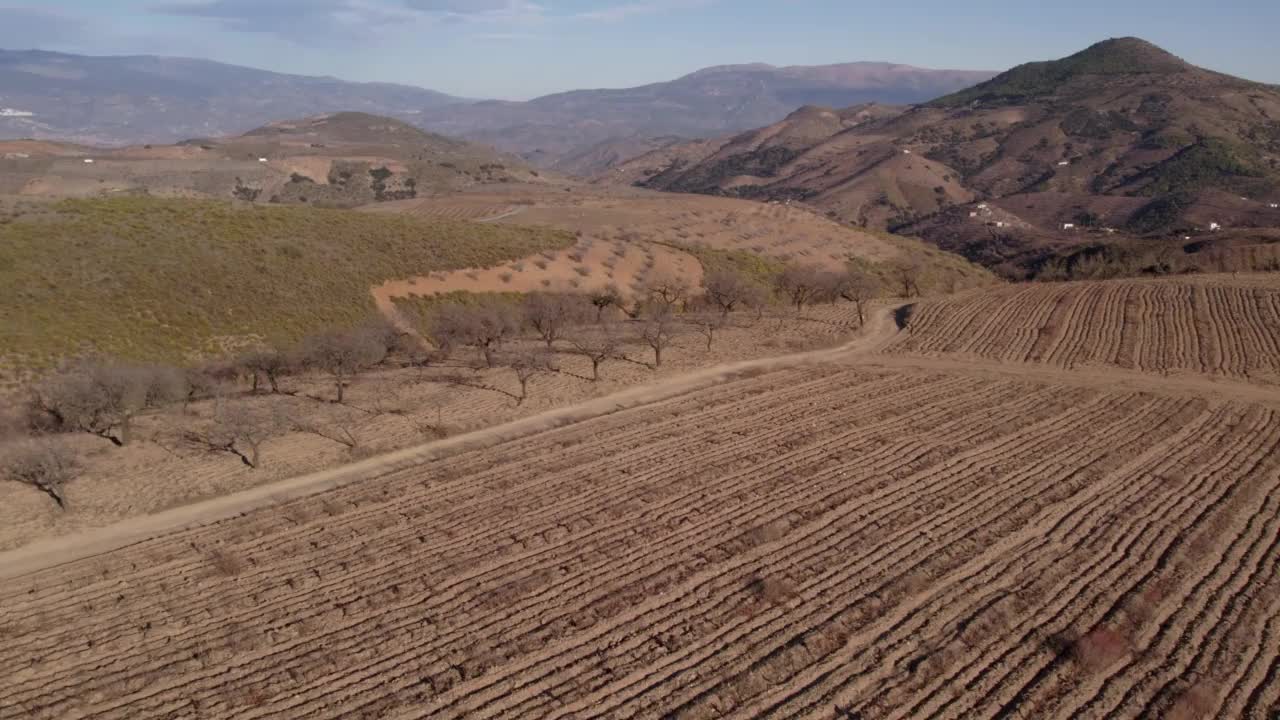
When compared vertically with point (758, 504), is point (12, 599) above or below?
below

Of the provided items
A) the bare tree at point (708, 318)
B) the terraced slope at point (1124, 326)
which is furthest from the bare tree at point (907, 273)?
the bare tree at point (708, 318)

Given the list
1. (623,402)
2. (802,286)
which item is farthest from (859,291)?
(623,402)

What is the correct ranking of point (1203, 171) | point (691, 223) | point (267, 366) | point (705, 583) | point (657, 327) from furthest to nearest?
point (1203, 171) < point (691, 223) < point (657, 327) < point (267, 366) < point (705, 583)

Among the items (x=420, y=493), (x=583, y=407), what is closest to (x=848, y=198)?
(x=583, y=407)

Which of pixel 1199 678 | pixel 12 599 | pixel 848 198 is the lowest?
pixel 12 599

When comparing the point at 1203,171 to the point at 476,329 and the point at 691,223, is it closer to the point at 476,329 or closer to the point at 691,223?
the point at 691,223

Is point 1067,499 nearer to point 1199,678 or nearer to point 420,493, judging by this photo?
point 1199,678

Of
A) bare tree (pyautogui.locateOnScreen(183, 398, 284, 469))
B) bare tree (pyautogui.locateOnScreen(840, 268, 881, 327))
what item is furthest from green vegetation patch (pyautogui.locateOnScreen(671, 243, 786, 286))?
bare tree (pyautogui.locateOnScreen(183, 398, 284, 469))

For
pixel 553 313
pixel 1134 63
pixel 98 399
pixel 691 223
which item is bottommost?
pixel 98 399
